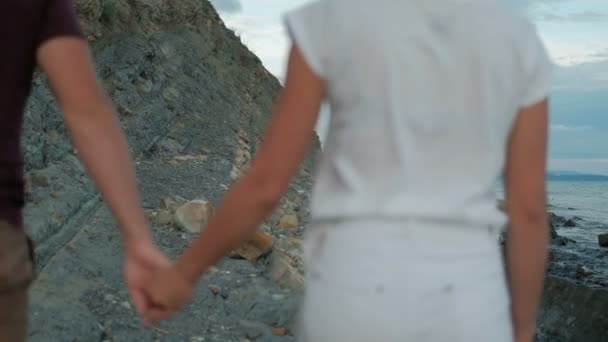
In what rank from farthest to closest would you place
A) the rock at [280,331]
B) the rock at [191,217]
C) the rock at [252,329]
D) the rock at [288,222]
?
the rock at [288,222] → the rock at [191,217] → the rock at [280,331] → the rock at [252,329]

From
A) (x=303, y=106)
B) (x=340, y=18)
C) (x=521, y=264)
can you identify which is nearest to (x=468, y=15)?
(x=340, y=18)

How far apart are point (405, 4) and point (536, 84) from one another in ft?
1.20

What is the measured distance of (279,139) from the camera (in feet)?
7.35

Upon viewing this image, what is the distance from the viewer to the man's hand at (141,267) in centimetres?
294

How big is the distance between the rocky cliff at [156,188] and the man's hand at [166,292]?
10.4 ft

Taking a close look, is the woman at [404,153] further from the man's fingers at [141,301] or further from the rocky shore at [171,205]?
the rocky shore at [171,205]

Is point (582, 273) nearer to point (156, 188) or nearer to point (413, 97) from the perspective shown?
point (156, 188)

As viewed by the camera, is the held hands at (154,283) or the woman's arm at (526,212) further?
the held hands at (154,283)

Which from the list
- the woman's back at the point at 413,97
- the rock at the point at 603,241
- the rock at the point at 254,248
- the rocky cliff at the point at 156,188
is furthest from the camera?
the rock at the point at 603,241

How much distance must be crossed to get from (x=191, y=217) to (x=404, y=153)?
730cm

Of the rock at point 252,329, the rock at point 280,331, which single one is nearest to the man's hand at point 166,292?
the rock at point 252,329

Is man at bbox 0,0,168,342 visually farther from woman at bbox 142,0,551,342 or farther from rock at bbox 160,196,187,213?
rock at bbox 160,196,187,213

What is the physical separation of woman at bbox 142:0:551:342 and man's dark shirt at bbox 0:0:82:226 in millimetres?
635

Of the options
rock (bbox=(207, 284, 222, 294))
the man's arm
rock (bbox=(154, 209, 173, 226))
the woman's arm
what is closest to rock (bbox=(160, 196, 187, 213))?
rock (bbox=(154, 209, 173, 226))
